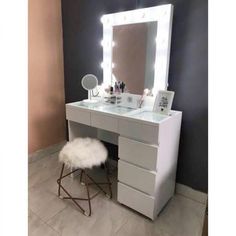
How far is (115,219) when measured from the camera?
1.58 meters

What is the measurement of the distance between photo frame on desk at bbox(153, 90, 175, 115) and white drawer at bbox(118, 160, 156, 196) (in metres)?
0.48

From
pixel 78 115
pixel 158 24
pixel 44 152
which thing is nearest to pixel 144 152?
pixel 78 115

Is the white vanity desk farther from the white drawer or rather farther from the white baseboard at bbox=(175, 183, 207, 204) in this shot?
the white baseboard at bbox=(175, 183, 207, 204)

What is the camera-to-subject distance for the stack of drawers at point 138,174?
144 centimetres

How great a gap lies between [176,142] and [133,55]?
34.4 inches

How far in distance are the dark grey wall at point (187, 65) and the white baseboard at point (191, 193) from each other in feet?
0.14

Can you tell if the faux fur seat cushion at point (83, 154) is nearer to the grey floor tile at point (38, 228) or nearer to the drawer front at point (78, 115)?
the drawer front at point (78, 115)

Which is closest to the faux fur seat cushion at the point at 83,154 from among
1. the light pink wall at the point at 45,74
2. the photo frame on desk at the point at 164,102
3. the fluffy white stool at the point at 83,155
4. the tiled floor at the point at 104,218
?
the fluffy white stool at the point at 83,155

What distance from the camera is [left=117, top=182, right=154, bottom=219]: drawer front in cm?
151

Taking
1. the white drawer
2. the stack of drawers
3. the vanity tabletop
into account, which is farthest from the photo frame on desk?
the white drawer

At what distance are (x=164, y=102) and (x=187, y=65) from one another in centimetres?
37

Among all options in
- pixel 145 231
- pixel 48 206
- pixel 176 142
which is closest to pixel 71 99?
pixel 48 206
